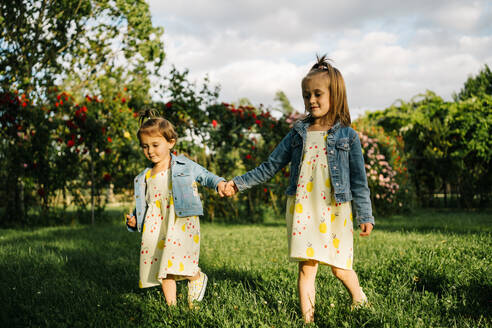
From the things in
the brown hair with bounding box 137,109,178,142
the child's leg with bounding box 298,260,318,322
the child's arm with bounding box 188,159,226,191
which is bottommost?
the child's leg with bounding box 298,260,318,322

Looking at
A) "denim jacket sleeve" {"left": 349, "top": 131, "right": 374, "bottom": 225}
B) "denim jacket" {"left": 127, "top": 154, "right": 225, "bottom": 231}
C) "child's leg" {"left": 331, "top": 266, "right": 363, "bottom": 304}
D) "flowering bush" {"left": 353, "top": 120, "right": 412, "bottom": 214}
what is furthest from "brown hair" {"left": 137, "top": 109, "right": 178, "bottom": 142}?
"flowering bush" {"left": 353, "top": 120, "right": 412, "bottom": 214}

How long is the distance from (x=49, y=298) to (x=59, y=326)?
635mm

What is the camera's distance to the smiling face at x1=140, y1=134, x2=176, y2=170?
117 inches

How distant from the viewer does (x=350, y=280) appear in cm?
254

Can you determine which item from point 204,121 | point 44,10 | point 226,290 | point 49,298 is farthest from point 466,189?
point 44,10

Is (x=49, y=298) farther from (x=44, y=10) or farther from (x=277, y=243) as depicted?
(x=44, y=10)

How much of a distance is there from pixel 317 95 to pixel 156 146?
126 centimetres

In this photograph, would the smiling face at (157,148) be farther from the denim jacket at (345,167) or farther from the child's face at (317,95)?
the child's face at (317,95)

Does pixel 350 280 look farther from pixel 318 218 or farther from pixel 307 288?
pixel 318 218

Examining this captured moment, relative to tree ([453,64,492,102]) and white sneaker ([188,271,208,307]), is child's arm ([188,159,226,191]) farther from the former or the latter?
tree ([453,64,492,102])

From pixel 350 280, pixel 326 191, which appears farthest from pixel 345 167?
pixel 350 280

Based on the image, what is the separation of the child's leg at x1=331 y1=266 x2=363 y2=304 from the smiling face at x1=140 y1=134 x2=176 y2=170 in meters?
1.49

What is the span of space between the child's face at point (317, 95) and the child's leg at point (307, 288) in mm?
967

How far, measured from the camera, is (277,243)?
17.9 feet
